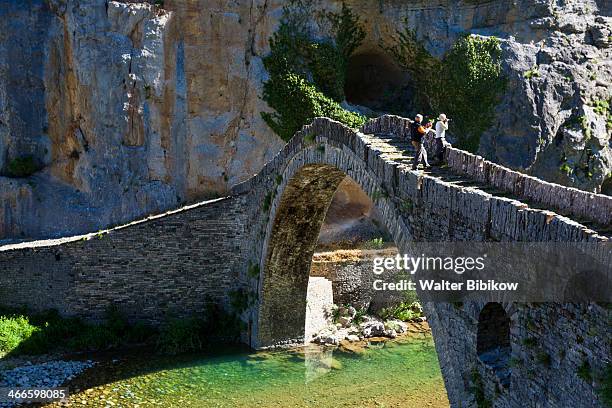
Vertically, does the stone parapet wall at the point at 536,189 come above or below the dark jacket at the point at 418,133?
below

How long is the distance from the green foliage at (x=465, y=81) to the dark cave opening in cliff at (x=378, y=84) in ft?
5.65

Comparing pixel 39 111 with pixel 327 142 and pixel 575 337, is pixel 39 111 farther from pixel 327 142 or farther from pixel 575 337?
pixel 575 337

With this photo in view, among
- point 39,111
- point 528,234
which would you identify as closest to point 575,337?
point 528,234

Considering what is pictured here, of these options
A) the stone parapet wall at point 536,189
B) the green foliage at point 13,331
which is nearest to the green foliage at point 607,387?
the stone parapet wall at point 536,189

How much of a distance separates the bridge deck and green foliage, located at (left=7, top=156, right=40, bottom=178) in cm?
1558

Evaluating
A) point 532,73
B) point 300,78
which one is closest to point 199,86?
point 300,78

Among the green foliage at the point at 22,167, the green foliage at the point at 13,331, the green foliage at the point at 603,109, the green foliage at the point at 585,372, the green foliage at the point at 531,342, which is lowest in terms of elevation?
the green foliage at the point at 13,331

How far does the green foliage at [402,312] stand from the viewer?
18.8m

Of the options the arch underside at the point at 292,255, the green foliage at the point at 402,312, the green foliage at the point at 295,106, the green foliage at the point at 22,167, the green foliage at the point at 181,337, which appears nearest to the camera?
the arch underside at the point at 292,255

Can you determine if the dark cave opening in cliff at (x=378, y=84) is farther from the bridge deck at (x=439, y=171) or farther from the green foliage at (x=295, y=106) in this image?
the bridge deck at (x=439, y=171)

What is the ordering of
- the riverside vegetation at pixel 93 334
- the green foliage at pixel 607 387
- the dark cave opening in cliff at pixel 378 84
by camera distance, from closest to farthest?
1. the green foliage at pixel 607 387
2. the riverside vegetation at pixel 93 334
3. the dark cave opening in cliff at pixel 378 84

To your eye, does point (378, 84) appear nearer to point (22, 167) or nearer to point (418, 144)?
point (22, 167)

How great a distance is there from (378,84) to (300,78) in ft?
15.0

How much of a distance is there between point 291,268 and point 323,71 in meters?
7.83
